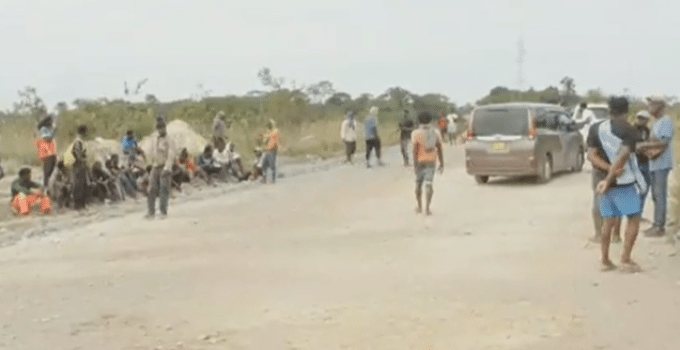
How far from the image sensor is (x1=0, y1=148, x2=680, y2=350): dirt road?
9.31 metres

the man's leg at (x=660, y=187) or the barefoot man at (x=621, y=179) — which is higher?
the barefoot man at (x=621, y=179)

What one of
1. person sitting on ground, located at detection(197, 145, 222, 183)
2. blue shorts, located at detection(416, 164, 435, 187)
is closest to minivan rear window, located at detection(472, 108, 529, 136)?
blue shorts, located at detection(416, 164, 435, 187)

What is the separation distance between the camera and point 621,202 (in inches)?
458

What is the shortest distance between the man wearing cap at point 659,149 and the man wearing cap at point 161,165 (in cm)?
765

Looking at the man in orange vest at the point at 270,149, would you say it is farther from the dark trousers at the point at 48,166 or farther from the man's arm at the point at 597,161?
the man's arm at the point at 597,161

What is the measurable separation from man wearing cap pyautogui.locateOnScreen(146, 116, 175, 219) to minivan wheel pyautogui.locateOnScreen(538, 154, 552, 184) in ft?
26.2

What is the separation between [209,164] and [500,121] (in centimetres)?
749

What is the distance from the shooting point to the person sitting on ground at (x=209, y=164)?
28.2 m

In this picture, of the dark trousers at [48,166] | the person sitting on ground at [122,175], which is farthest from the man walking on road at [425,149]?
the person sitting on ground at [122,175]

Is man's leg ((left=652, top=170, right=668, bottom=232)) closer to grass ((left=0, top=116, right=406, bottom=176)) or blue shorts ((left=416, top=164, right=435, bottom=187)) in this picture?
blue shorts ((left=416, top=164, right=435, bottom=187))

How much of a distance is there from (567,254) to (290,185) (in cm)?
1430

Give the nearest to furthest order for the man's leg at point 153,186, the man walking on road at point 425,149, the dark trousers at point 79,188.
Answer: the man walking on road at point 425,149 < the man's leg at point 153,186 < the dark trousers at point 79,188

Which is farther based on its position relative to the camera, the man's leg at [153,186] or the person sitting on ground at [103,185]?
the person sitting on ground at [103,185]

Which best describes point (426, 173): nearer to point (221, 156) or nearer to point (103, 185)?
point (103, 185)
